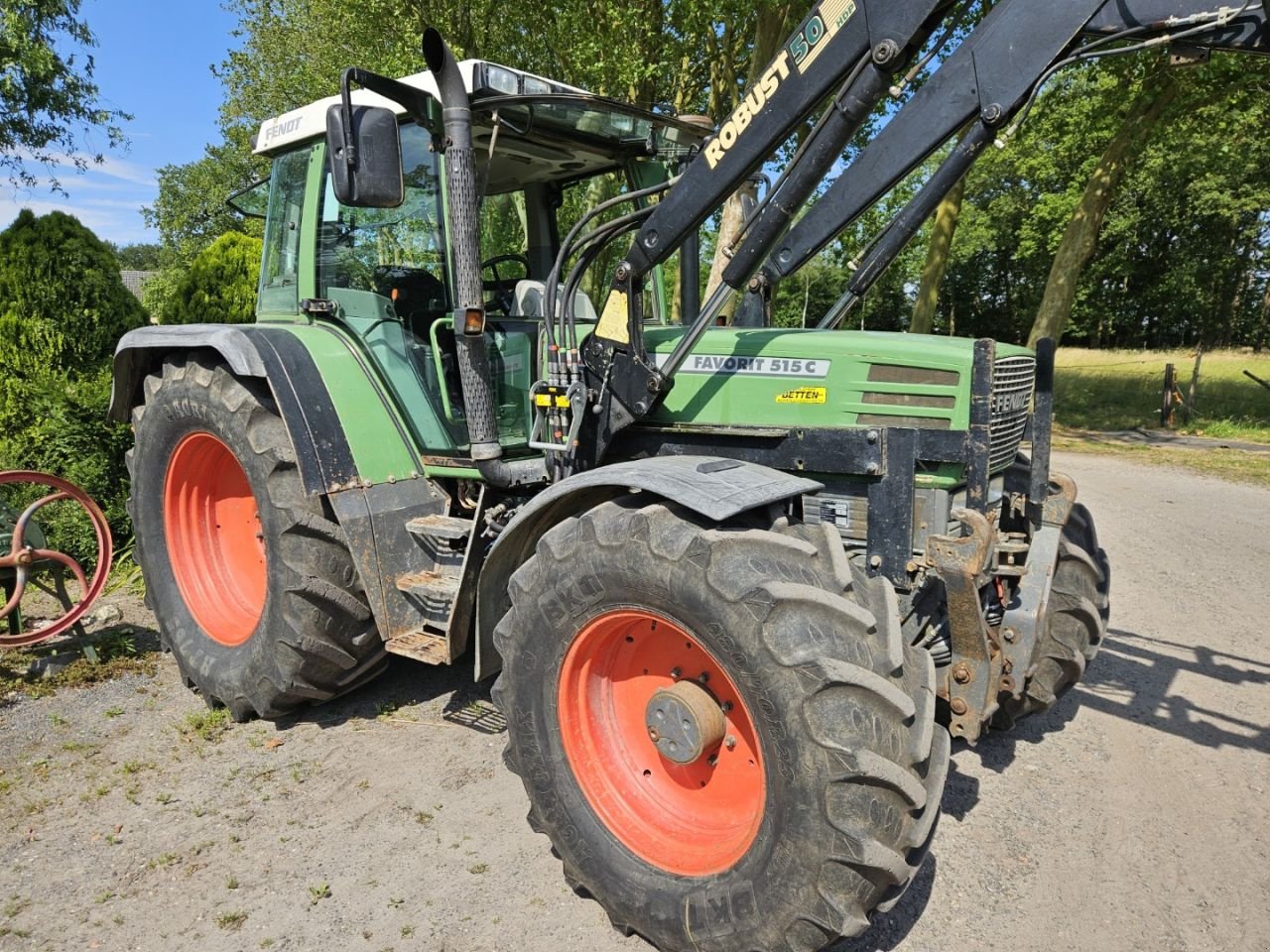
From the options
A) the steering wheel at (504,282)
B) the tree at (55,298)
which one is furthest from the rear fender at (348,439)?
the tree at (55,298)

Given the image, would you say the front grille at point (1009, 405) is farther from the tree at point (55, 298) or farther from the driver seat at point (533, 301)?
the tree at point (55, 298)

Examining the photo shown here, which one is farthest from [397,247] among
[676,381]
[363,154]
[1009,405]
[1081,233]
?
[1081,233]

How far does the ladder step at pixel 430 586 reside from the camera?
130 inches

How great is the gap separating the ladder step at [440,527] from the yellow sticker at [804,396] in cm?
134

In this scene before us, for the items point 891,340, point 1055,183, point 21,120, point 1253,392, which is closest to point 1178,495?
point 891,340

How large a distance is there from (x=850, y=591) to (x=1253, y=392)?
1948 centimetres

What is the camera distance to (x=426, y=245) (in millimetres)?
3566

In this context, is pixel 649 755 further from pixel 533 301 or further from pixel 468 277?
pixel 533 301

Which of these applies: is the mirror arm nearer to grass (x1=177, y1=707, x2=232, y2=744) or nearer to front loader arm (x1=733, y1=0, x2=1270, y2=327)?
front loader arm (x1=733, y1=0, x2=1270, y2=327)

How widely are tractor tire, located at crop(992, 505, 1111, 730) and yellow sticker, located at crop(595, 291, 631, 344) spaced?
194cm

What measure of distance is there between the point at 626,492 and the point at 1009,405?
141cm

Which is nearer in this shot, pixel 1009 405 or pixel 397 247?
pixel 1009 405

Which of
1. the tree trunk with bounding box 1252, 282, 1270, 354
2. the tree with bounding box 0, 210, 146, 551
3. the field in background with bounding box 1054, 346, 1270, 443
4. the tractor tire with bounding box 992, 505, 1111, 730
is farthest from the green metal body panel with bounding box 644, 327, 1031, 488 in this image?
the tree trunk with bounding box 1252, 282, 1270, 354

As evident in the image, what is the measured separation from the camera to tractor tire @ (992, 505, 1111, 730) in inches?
135
